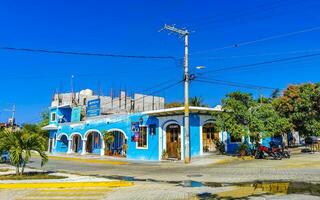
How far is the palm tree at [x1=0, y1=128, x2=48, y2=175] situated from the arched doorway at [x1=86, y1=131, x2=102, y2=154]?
75.5 feet

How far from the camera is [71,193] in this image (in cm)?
1127

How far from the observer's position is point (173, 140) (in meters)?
29.4

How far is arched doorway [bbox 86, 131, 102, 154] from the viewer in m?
39.2

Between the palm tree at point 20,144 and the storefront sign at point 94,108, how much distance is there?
25.7m

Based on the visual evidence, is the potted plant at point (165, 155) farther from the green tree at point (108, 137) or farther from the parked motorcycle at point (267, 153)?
the green tree at point (108, 137)

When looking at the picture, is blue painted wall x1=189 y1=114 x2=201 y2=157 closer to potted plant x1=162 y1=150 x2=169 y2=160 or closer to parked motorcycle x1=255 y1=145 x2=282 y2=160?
potted plant x1=162 y1=150 x2=169 y2=160

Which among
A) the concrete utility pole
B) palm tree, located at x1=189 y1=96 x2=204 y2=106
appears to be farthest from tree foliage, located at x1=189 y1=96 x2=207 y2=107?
the concrete utility pole

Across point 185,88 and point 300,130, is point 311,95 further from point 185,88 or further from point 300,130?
point 185,88

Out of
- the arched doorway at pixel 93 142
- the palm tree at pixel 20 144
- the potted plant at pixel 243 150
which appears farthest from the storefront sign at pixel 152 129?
the palm tree at pixel 20 144

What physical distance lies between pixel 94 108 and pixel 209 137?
17649mm

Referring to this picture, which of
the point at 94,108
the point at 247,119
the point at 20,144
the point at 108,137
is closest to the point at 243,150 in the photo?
the point at 247,119

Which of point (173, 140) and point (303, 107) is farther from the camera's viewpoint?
point (303, 107)

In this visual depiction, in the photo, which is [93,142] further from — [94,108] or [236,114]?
[236,114]

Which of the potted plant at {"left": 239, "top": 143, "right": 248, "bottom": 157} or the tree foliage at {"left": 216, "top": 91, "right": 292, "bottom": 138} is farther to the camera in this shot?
the potted plant at {"left": 239, "top": 143, "right": 248, "bottom": 157}
